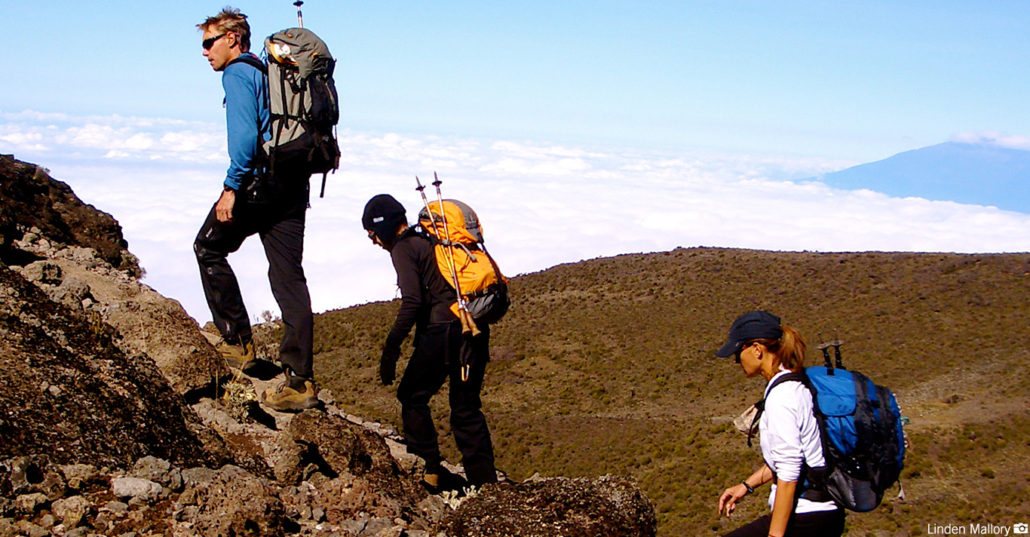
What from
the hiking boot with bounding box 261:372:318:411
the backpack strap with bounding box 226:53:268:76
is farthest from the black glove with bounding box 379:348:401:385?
the backpack strap with bounding box 226:53:268:76

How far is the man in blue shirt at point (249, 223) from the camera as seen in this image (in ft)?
19.2

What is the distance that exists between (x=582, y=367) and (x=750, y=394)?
6.04m

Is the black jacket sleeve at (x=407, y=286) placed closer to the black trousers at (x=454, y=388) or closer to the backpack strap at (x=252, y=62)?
the black trousers at (x=454, y=388)

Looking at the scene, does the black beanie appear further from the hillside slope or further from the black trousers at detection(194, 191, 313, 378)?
the hillside slope

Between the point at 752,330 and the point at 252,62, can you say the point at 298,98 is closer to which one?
the point at 252,62

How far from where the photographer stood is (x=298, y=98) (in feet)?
19.6

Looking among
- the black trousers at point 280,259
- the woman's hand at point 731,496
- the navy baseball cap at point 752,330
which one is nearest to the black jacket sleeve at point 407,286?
the black trousers at point 280,259

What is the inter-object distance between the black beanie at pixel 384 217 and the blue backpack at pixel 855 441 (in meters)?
3.10

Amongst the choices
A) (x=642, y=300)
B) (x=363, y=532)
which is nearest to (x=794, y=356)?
(x=363, y=532)

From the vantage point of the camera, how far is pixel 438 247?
6.07 m

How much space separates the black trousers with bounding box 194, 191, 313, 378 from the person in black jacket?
0.57 metres

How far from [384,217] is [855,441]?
137 inches

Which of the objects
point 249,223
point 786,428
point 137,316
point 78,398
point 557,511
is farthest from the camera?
point 137,316

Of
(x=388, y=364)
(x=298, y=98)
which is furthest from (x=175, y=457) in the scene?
(x=298, y=98)
